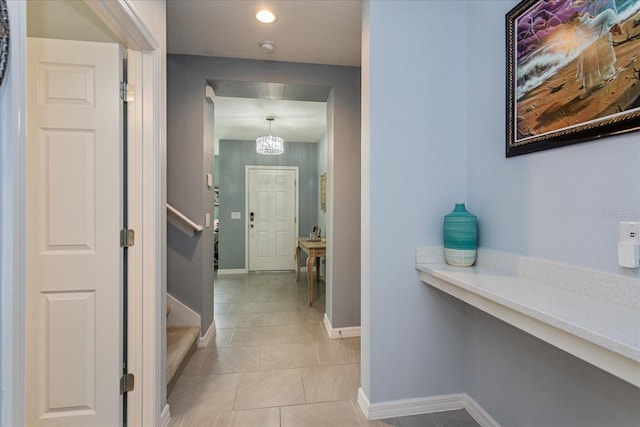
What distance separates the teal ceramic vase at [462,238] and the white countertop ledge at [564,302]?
2.2 inches

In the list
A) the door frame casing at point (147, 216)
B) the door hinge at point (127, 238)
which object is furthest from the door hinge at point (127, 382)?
the door hinge at point (127, 238)

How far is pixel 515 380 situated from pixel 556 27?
5.28ft

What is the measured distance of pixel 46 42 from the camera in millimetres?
1338

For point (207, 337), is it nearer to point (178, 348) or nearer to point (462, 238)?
point (178, 348)

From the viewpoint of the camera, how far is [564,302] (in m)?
0.99

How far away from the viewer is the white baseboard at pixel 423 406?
1.62 m

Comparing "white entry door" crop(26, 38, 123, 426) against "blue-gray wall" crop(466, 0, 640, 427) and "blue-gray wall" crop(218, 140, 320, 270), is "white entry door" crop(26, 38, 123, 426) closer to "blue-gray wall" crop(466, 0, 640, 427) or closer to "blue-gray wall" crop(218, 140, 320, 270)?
"blue-gray wall" crop(466, 0, 640, 427)

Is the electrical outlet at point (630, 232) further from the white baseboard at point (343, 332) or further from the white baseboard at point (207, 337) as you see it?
the white baseboard at point (207, 337)

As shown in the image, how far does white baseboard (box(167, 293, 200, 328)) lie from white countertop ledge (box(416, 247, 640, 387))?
6.65ft

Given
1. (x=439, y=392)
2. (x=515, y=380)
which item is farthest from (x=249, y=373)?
(x=515, y=380)

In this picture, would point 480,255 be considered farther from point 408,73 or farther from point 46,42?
point 46,42

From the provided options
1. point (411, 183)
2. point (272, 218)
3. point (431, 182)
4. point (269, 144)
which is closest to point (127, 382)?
point (411, 183)

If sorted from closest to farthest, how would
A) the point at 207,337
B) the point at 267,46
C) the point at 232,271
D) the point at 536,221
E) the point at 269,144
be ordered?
1. the point at 536,221
2. the point at 267,46
3. the point at 207,337
4. the point at 269,144
5. the point at 232,271

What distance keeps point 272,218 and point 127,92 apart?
4.28 m
